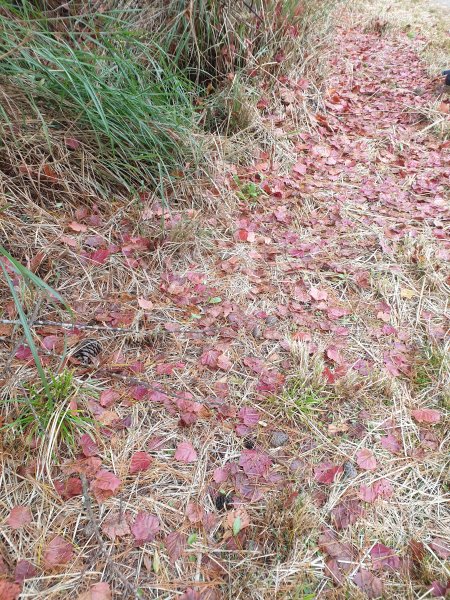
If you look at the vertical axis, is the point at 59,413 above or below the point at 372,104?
below

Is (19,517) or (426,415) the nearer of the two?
(19,517)

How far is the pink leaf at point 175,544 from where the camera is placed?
1.25 metres

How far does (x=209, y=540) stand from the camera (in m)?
1.30

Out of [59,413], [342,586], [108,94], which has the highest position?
[108,94]

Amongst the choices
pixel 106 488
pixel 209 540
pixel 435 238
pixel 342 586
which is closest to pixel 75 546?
pixel 106 488

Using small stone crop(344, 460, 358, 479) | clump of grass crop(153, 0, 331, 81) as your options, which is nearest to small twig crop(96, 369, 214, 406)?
small stone crop(344, 460, 358, 479)

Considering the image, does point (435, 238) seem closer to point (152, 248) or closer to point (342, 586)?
point (152, 248)

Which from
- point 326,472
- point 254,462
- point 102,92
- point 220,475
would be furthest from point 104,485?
point 102,92

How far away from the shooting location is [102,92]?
209 centimetres

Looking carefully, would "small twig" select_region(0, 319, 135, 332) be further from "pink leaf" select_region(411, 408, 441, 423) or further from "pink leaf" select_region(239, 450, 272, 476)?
"pink leaf" select_region(411, 408, 441, 423)

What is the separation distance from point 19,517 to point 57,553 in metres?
0.17

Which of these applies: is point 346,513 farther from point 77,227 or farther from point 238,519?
point 77,227

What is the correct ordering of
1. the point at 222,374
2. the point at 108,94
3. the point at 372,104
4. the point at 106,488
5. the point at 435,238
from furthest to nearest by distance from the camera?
the point at 372,104, the point at 435,238, the point at 108,94, the point at 222,374, the point at 106,488

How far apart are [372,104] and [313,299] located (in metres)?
2.59
